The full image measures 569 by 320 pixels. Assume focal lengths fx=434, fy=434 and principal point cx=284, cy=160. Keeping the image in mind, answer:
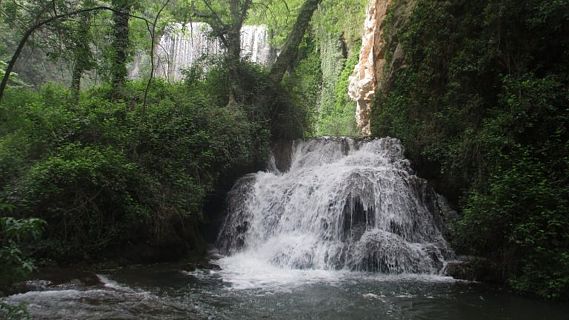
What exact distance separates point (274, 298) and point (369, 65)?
14.7 metres

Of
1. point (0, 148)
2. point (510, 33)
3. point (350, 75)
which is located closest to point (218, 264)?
point (0, 148)

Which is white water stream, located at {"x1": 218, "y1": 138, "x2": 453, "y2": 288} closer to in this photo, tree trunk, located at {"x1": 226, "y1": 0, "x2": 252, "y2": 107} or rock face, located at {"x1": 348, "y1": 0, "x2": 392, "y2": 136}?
tree trunk, located at {"x1": 226, "y1": 0, "x2": 252, "y2": 107}

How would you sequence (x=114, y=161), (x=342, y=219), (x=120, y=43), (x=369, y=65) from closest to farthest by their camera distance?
(x=114, y=161) → (x=342, y=219) → (x=120, y=43) → (x=369, y=65)

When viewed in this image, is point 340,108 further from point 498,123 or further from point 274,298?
point 274,298

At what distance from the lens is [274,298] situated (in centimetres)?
706

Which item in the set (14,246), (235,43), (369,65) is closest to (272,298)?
(14,246)

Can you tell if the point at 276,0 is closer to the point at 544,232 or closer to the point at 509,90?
the point at 509,90

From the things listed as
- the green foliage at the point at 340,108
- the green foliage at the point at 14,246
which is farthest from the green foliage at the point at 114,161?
the green foliage at the point at 340,108

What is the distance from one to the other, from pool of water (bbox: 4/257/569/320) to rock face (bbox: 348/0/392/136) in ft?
34.1

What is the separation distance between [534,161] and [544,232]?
1600 mm

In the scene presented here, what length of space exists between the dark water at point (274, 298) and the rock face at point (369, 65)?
10.5m

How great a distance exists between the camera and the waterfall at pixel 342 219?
9477mm

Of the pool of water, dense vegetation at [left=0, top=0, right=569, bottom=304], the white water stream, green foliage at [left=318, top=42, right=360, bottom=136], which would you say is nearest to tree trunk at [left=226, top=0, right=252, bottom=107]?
dense vegetation at [left=0, top=0, right=569, bottom=304]

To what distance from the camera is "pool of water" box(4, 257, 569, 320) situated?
233 inches
